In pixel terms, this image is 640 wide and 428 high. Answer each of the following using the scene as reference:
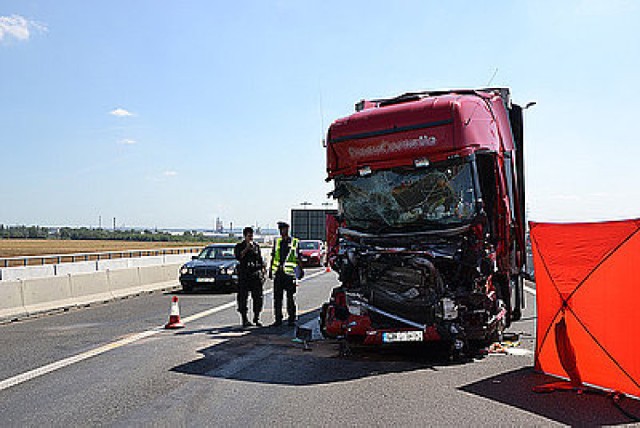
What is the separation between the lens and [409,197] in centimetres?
923

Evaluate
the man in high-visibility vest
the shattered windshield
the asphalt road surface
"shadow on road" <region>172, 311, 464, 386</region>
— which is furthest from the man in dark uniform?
the shattered windshield

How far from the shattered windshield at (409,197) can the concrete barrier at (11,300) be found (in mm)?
7493

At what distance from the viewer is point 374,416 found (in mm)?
6023

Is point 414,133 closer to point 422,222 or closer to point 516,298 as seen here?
point 422,222

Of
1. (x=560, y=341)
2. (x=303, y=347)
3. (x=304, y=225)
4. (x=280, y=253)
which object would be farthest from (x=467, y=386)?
(x=304, y=225)

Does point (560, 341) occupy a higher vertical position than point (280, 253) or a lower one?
lower

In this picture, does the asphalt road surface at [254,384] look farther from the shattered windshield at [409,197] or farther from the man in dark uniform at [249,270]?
the shattered windshield at [409,197]

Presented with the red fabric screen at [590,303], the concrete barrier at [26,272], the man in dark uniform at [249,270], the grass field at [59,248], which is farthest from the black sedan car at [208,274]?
the grass field at [59,248]

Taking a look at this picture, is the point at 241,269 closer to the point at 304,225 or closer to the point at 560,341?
the point at 560,341

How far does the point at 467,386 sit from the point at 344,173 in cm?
363

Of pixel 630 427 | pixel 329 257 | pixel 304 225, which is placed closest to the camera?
pixel 630 427

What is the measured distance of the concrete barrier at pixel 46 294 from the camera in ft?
46.6

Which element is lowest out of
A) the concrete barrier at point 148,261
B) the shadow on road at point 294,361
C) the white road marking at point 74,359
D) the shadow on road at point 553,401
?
the shadow on road at point 553,401

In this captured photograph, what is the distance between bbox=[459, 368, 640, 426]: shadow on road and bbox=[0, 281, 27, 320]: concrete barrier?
32.0 ft
